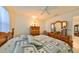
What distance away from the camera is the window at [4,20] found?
1.45 meters

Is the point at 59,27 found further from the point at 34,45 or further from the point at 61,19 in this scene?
the point at 34,45

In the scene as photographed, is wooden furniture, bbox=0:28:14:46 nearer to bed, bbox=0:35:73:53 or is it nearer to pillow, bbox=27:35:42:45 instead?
bed, bbox=0:35:73:53

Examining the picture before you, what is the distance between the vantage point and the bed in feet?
4.75

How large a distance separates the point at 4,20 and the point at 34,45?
527 millimetres

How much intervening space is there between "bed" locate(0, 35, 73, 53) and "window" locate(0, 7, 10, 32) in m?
0.18

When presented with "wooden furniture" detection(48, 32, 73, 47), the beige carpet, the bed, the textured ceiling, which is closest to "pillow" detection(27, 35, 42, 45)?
the bed

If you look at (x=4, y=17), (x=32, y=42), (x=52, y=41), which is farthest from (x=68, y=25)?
(x=4, y=17)

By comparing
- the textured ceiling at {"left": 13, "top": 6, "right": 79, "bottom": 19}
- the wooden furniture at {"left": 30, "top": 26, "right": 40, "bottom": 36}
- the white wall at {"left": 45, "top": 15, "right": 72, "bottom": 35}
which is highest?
the textured ceiling at {"left": 13, "top": 6, "right": 79, "bottom": 19}

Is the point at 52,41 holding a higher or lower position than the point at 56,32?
lower

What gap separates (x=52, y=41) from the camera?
4.91ft

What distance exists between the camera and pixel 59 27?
153 centimetres

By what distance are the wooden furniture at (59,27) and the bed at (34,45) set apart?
135mm
